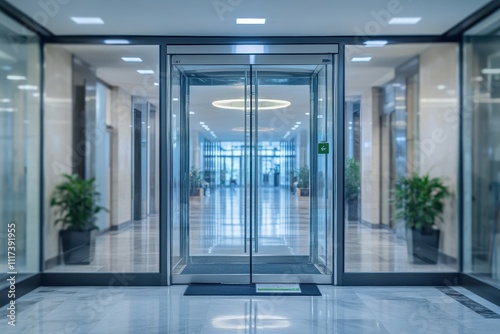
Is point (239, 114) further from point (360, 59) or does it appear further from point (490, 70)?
point (490, 70)

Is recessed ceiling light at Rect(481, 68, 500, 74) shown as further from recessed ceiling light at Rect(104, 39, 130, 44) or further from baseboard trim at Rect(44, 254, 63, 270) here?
baseboard trim at Rect(44, 254, 63, 270)

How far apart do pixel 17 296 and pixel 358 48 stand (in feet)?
17.6

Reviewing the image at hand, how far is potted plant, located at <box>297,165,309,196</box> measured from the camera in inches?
307

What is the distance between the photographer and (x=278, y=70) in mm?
7668

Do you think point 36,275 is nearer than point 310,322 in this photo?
No

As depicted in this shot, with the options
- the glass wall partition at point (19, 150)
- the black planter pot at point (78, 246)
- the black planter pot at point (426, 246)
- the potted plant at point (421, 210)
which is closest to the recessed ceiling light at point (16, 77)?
the glass wall partition at point (19, 150)

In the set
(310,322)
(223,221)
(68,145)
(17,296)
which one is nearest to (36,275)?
(17,296)

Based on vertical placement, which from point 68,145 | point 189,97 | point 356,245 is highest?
point 189,97

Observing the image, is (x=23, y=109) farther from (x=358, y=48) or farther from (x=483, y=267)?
(x=483, y=267)

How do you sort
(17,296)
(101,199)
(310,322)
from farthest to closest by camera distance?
(101,199)
(17,296)
(310,322)

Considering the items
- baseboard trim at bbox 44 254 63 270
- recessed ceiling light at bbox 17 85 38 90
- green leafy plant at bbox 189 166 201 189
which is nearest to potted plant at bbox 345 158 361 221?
green leafy plant at bbox 189 166 201 189

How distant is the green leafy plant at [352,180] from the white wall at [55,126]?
3801mm

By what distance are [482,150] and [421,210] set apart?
1.24m

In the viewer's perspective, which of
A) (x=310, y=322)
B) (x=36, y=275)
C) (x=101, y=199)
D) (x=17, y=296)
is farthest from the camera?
(x=101, y=199)
